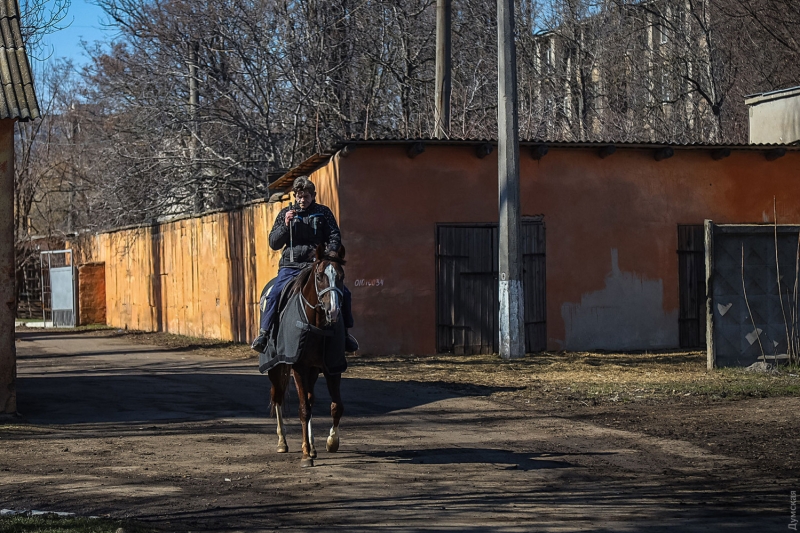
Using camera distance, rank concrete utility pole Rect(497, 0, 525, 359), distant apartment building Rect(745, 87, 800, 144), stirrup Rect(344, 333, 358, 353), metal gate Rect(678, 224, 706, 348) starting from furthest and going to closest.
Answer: distant apartment building Rect(745, 87, 800, 144), metal gate Rect(678, 224, 706, 348), concrete utility pole Rect(497, 0, 525, 359), stirrup Rect(344, 333, 358, 353)

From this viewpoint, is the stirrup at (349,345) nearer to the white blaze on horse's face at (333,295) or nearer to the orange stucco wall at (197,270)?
the white blaze on horse's face at (333,295)

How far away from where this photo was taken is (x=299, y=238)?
888 cm

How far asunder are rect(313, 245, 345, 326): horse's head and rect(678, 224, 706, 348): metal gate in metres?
12.9

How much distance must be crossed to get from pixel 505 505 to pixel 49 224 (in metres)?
30.1

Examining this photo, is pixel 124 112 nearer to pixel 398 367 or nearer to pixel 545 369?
pixel 398 367

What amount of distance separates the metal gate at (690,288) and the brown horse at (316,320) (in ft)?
41.4

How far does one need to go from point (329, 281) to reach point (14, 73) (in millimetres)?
5092

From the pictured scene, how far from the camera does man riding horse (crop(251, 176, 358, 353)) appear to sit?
8.71 meters

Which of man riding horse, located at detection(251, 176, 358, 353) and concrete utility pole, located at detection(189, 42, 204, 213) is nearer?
man riding horse, located at detection(251, 176, 358, 353)

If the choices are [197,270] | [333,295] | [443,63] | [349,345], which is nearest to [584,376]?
[349,345]

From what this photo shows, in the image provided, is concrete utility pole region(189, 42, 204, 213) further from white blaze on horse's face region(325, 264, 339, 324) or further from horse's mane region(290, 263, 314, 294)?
white blaze on horse's face region(325, 264, 339, 324)

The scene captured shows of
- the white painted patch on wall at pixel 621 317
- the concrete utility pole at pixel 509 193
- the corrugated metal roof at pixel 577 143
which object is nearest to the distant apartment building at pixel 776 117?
the corrugated metal roof at pixel 577 143

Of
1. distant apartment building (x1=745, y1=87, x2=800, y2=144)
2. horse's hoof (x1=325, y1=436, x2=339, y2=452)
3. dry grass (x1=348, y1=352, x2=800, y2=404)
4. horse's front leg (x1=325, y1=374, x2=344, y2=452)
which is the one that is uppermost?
distant apartment building (x1=745, y1=87, x2=800, y2=144)

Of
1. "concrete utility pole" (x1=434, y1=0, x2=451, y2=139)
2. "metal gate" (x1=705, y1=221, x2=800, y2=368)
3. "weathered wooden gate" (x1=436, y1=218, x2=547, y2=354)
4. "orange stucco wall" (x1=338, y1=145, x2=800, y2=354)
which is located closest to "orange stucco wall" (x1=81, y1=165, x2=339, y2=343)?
"orange stucco wall" (x1=338, y1=145, x2=800, y2=354)
